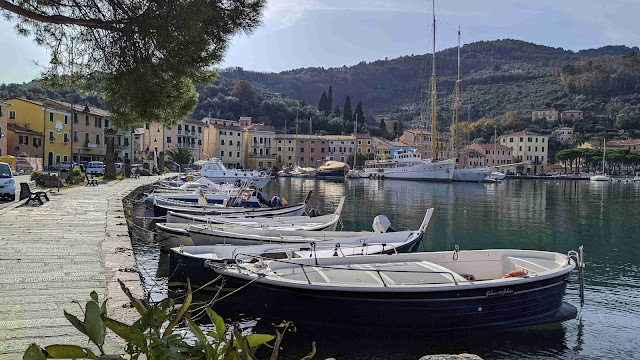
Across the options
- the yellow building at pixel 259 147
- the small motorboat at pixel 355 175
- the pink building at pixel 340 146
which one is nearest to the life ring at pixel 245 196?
the small motorboat at pixel 355 175

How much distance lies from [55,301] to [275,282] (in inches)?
156

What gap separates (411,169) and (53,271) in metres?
93.6

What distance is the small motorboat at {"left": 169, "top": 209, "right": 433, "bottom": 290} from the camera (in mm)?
12703

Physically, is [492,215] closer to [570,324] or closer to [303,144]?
[570,324]

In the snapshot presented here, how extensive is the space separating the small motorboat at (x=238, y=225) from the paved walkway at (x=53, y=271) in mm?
1460

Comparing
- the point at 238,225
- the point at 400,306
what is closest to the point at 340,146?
the point at 238,225

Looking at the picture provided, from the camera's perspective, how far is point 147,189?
38969 millimetres

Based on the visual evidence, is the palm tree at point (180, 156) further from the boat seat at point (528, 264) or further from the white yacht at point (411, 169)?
the boat seat at point (528, 264)

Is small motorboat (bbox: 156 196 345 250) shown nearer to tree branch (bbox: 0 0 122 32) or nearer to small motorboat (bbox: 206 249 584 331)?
small motorboat (bbox: 206 249 584 331)

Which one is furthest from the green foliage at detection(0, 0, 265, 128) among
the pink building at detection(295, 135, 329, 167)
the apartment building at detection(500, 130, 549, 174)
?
the apartment building at detection(500, 130, 549, 174)

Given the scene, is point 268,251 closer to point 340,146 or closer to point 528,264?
point 528,264

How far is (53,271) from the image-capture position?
9797 mm

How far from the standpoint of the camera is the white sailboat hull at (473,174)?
3853 inches

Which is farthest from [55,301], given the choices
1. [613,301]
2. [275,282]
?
[613,301]
